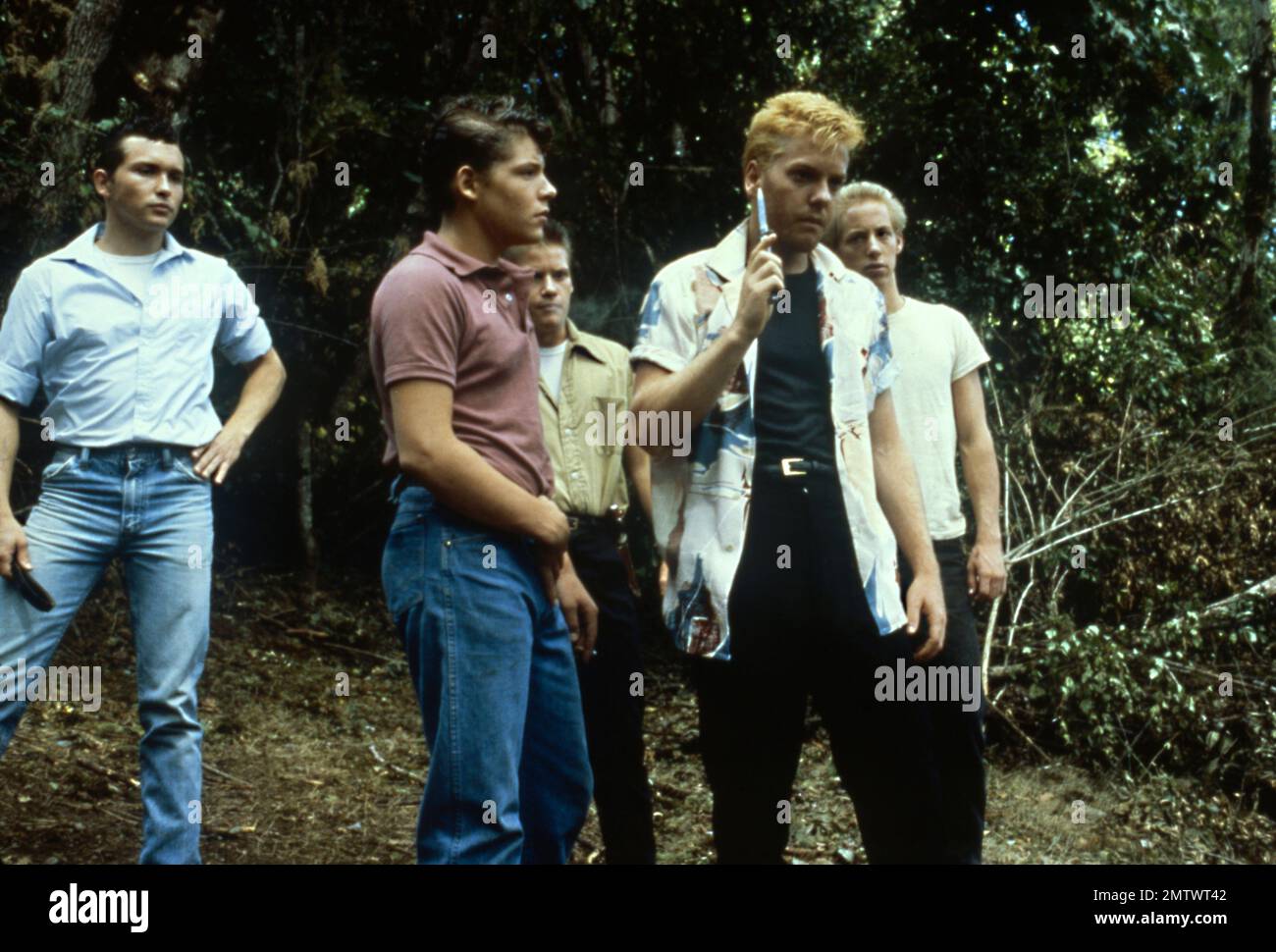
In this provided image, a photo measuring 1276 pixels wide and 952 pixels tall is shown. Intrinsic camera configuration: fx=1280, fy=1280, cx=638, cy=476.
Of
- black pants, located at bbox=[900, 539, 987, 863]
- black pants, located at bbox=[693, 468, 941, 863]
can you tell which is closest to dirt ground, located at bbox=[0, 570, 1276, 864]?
black pants, located at bbox=[900, 539, 987, 863]

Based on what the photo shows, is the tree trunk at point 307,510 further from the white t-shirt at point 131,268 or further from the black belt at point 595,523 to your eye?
the black belt at point 595,523

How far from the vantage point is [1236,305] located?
8898 millimetres

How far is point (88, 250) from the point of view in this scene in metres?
3.23

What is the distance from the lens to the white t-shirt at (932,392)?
3564 mm

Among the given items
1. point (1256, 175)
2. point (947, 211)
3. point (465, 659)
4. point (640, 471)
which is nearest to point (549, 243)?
point (640, 471)

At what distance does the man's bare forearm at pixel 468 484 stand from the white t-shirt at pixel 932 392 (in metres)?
1.58

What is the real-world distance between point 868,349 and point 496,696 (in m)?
1.15

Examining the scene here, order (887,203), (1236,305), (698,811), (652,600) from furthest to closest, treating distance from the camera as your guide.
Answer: (1236,305), (652,600), (698,811), (887,203)

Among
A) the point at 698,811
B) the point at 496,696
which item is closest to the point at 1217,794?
the point at 698,811

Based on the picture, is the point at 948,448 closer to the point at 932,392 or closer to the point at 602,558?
the point at 932,392

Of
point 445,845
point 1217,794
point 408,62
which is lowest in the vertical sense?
point 1217,794
